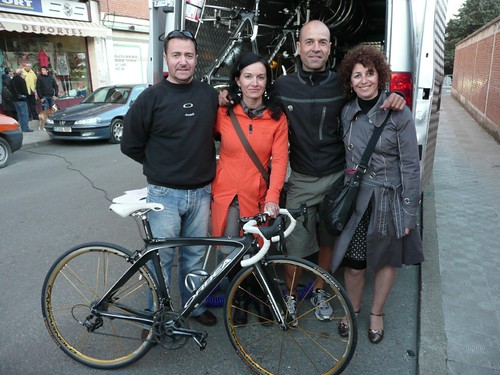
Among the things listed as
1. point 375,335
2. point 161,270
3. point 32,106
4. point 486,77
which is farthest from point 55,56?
point 375,335

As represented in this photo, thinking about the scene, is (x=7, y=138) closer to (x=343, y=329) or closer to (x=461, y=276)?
(x=343, y=329)

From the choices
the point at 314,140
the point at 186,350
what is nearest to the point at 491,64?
the point at 314,140

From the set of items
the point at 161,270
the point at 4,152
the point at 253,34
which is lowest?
the point at 4,152

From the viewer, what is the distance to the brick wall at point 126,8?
17.5m

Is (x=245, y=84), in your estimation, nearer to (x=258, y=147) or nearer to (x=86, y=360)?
(x=258, y=147)

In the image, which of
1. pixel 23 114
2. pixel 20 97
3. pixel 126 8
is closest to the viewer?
pixel 20 97


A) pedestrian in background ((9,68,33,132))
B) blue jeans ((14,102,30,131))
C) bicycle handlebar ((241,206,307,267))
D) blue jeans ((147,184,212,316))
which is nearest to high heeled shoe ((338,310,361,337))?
bicycle handlebar ((241,206,307,267))

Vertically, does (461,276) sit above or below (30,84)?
below

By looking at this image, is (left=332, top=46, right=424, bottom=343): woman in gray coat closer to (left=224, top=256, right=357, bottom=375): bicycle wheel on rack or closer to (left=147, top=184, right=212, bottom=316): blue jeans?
(left=224, top=256, right=357, bottom=375): bicycle wheel on rack

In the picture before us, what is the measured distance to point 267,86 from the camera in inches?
113

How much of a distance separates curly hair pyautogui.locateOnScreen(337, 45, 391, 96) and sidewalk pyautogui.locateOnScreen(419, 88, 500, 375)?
1.67m

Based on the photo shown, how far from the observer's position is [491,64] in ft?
43.2

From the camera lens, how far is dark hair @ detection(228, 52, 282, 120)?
2719 millimetres

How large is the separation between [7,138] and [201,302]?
7.50m
